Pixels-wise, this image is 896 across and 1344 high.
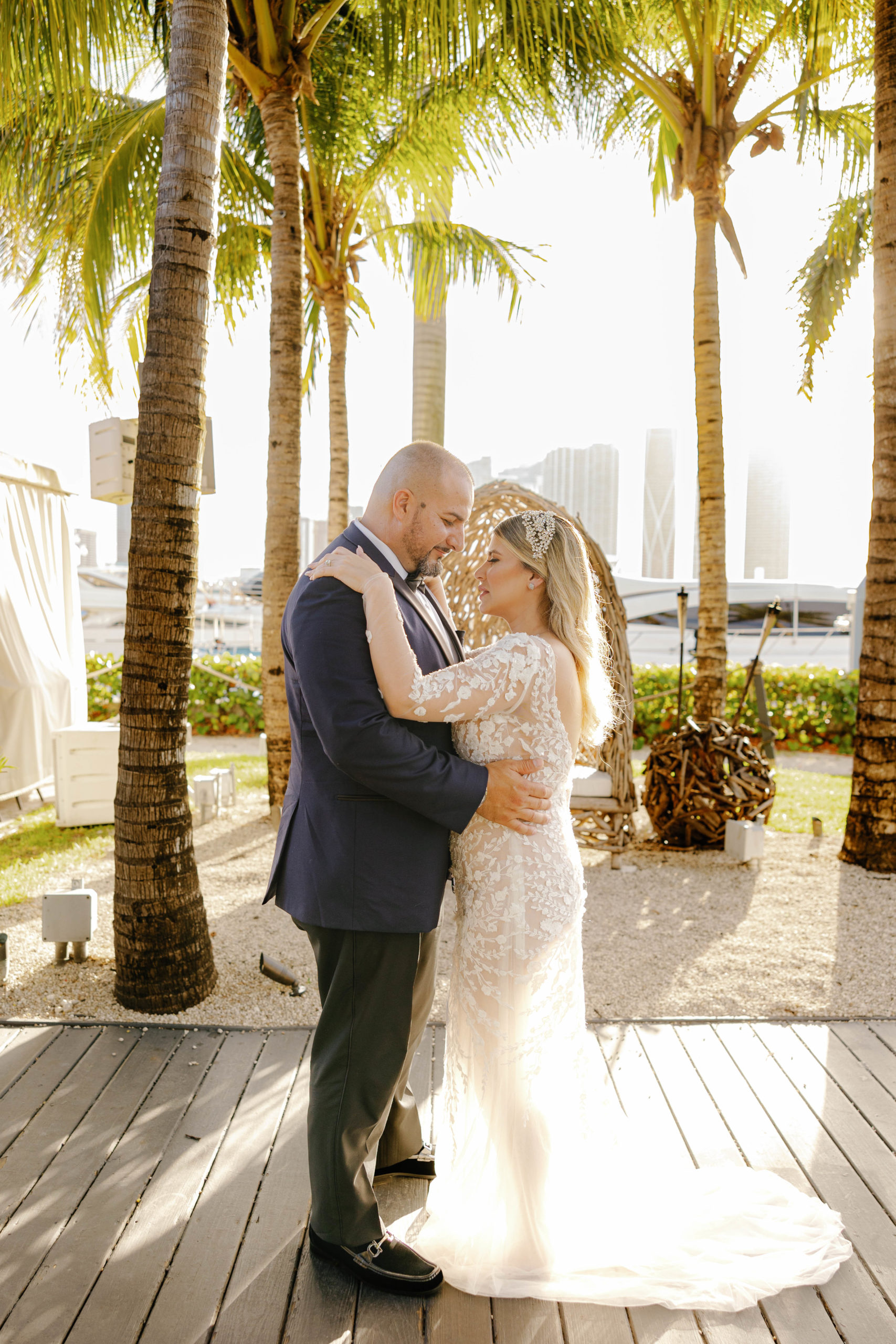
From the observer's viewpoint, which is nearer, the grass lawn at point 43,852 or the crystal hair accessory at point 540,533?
the crystal hair accessory at point 540,533

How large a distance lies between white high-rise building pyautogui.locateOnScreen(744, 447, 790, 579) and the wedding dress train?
55.9 meters

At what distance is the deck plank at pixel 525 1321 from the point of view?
2.00 meters

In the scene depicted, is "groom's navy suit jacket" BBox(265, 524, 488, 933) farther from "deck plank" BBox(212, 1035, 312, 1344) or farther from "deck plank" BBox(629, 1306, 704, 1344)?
"deck plank" BBox(629, 1306, 704, 1344)

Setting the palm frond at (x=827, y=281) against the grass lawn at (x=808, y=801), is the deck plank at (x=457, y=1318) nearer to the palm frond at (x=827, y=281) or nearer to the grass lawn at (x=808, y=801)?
the grass lawn at (x=808, y=801)

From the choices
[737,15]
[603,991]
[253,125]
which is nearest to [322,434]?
[253,125]

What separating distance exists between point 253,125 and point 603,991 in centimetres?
837

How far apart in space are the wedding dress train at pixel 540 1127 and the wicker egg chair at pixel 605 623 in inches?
134

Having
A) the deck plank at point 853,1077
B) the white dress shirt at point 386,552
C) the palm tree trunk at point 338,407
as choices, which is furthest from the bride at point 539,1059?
the palm tree trunk at point 338,407

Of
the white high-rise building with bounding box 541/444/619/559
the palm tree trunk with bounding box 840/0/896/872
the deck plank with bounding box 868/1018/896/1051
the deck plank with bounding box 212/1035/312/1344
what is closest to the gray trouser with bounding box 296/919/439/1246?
the deck plank with bounding box 212/1035/312/1344

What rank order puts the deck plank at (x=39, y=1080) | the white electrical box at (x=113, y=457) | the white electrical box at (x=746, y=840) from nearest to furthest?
1. the deck plank at (x=39, y=1080)
2. the white electrical box at (x=113, y=457)
3. the white electrical box at (x=746, y=840)

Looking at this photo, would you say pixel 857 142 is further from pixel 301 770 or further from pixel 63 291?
pixel 301 770

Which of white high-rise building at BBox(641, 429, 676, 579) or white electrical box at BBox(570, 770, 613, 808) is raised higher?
white high-rise building at BBox(641, 429, 676, 579)

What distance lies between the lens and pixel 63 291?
838cm

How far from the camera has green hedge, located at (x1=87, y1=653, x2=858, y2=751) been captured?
11.8 meters
